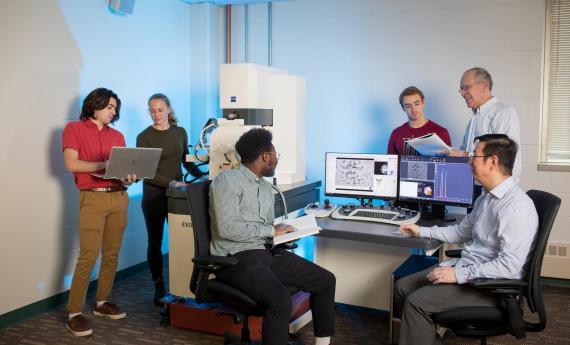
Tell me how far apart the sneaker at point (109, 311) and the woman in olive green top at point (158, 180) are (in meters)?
0.28

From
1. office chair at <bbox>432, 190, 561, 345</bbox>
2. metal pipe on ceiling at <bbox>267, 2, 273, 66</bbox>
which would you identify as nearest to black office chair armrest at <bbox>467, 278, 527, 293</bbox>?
office chair at <bbox>432, 190, 561, 345</bbox>

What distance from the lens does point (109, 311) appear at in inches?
136

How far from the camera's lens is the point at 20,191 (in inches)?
131

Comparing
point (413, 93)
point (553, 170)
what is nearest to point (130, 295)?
point (413, 93)

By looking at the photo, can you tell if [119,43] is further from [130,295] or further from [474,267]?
[474,267]

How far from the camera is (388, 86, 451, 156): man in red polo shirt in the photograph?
3.58m

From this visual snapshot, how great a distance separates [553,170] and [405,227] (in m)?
1.85

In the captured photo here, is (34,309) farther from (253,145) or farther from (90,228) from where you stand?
(253,145)

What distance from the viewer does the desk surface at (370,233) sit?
8.87ft

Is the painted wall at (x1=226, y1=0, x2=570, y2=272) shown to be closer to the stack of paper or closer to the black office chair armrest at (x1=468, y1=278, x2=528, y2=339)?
the stack of paper

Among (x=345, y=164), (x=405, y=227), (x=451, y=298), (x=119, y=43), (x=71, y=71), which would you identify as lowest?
(x=451, y=298)

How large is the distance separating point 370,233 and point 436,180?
0.56 metres

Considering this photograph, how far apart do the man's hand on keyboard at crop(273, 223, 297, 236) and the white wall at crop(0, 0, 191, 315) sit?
1670mm

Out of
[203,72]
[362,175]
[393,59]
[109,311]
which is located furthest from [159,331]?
[393,59]
